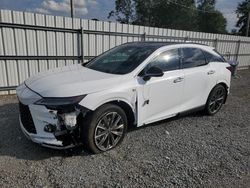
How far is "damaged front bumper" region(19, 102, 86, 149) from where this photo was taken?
2.86 meters

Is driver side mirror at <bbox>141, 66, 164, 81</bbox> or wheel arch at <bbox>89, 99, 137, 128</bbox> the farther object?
driver side mirror at <bbox>141, 66, 164, 81</bbox>

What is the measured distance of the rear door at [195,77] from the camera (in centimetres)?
427

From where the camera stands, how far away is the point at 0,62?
588 cm

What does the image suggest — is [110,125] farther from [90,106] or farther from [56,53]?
[56,53]

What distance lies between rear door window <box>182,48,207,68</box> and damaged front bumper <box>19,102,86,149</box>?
7.84ft

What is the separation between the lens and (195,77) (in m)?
4.36

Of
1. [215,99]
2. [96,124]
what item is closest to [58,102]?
[96,124]

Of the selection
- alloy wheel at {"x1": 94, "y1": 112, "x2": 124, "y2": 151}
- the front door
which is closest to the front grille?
alloy wheel at {"x1": 94, "y1": 112, "x2": 124, "y2": 151}

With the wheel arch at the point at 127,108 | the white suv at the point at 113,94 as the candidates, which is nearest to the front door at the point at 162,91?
the white suv at the point at 113,94

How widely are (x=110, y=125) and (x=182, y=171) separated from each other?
1.19 metres

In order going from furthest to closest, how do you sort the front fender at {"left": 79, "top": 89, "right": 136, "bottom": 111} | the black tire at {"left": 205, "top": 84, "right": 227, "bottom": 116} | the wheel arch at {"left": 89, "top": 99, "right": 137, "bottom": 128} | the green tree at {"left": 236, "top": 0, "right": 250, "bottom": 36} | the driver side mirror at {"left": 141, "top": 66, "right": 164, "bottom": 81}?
the green tree at {"left": 236, "top": 0, "right": 250, "bottom": 36} < the black tire at {"left": 205, "top": 84, "right": 227, "bottom": 116} < the driver side mirror at {"left": 141, "top": 66, "right": 164, "bottom": 81} < the wheel arch at {"left": 89, "top": 99, "right": 137, "bottom": 128} < the front fender at {"left": 79, "top": 89, "right": 136, "bottom": 111}

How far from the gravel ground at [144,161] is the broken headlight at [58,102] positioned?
80 cm

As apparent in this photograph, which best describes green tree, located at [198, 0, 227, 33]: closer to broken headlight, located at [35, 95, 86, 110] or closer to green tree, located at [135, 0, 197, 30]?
green tree, located at [135, 0, 197, 30]

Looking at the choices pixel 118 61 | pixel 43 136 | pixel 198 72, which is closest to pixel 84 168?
pixel 43 136
